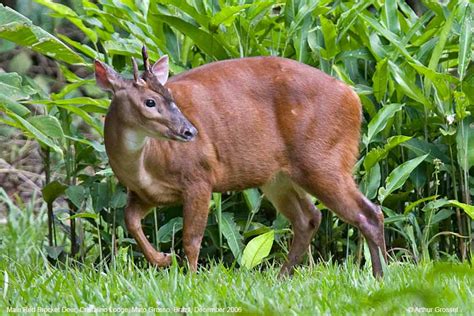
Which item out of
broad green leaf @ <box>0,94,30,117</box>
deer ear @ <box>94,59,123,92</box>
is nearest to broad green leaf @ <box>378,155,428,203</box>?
deer ear @ <box>94,59,123,92</box>

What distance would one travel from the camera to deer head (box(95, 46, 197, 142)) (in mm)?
5160

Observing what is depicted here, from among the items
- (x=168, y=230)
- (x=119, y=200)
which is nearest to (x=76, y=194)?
(x=119, y=200)

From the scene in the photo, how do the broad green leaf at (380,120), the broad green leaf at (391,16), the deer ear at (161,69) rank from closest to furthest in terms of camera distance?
the deer ear at (161,69) → the broad green leaf at (380,120) → the broad green leaf at (391,16)

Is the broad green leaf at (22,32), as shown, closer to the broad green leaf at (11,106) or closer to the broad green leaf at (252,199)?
the broad green leaf at (11,106)

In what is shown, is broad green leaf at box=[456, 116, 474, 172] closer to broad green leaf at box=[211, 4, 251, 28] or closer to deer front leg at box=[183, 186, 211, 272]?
broad green leaf at box=[211, 4, 251, 28]

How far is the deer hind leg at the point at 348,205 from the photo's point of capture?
555 centimetres

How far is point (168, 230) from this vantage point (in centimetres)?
628

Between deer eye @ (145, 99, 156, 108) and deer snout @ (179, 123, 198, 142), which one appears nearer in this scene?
deer snout @ (179, 123, 198, 142)

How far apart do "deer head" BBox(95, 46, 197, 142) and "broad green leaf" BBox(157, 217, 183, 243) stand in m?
1.09

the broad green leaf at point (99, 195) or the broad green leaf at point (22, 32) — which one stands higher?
the broad green leaf at point (22, 32)

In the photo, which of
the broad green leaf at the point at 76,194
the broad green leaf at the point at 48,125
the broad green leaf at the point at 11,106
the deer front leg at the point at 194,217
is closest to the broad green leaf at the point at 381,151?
the deer front leg at the point at 194,217

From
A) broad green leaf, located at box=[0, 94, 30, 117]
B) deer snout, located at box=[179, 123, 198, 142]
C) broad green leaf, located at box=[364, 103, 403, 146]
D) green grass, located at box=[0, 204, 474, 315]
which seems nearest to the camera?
green grass, located at box=[0, 204, 474, 315]

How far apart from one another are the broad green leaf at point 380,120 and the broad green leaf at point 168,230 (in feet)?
4.13

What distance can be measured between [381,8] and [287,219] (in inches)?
61.4
